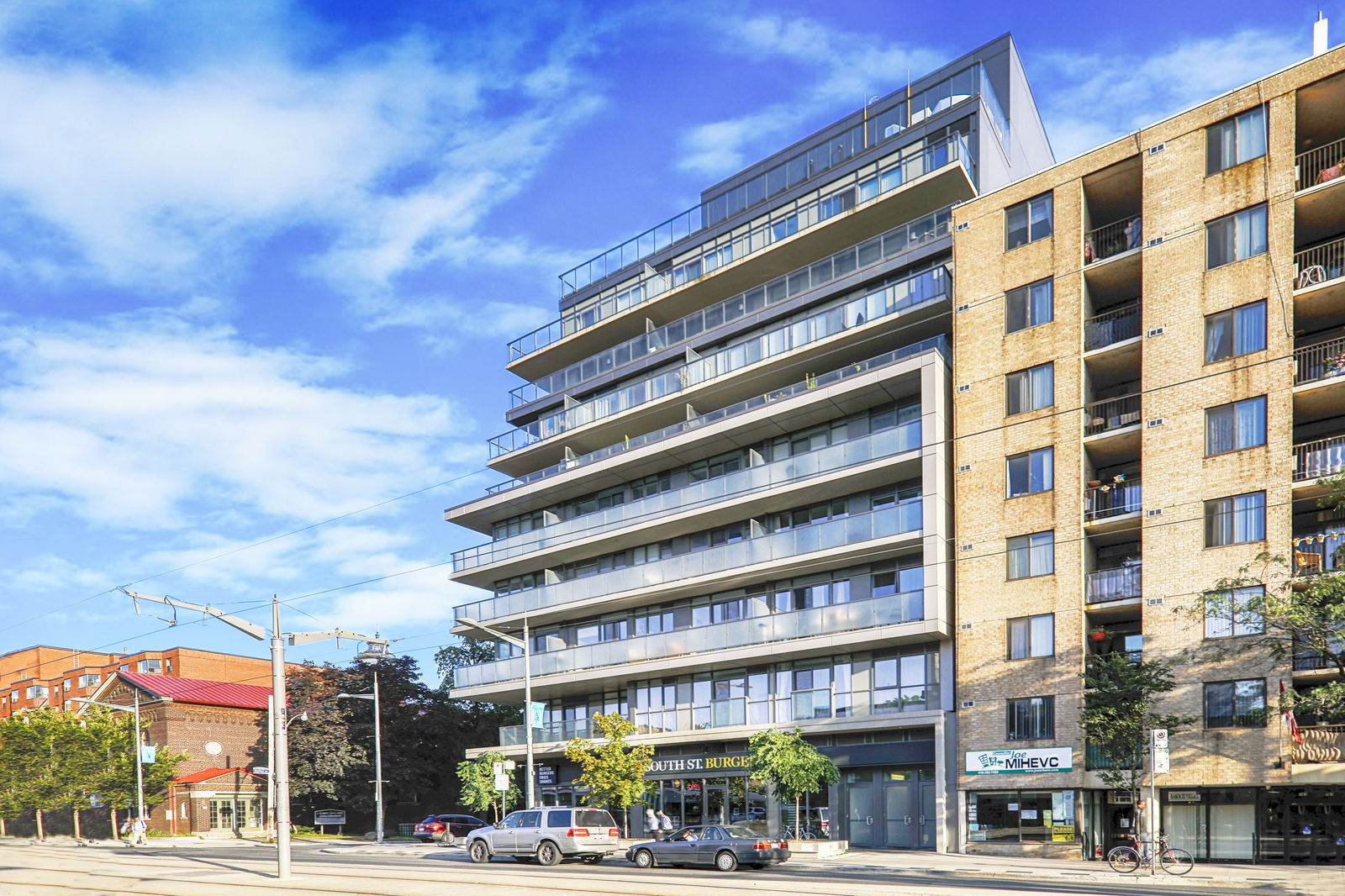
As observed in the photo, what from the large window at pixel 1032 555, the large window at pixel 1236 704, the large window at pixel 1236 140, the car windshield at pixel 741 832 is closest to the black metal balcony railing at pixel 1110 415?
the large window at pixel 1032 555

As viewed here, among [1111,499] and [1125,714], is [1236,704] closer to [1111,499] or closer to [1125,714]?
[1125,714]

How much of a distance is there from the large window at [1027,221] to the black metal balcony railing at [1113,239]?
59.8 inches

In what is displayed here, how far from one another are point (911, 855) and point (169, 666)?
82599 mm

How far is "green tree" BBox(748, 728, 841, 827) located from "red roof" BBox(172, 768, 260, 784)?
46.6 meters

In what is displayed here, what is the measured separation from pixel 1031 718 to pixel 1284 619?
33.1ft

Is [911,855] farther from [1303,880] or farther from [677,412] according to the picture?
[677,412]

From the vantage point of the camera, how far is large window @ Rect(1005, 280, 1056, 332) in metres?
38.1

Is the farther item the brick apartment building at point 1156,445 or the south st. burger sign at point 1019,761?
the south st. burger sign at point 1019,761

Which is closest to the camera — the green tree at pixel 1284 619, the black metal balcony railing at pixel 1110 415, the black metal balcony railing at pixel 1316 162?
the green tree at pixel 1284 619

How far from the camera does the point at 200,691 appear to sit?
254 ft

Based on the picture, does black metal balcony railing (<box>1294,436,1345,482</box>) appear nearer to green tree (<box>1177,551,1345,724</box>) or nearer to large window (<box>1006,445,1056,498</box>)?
green tree (<box>1177,551,1345,724</box>)

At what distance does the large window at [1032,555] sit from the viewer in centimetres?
3672

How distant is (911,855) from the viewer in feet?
117

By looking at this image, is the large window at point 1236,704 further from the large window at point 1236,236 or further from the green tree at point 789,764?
the large window at point 1236,236
